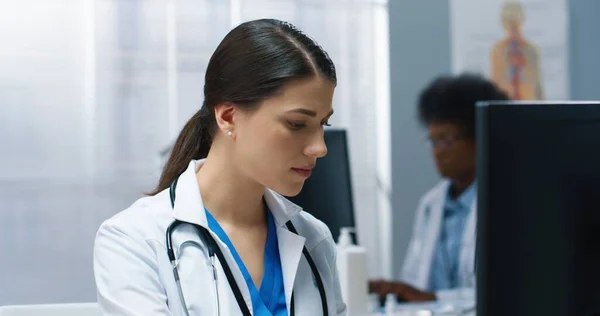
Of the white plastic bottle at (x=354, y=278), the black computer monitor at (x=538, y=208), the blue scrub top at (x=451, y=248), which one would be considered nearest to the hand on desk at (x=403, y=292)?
the blue scrub top at (x=451, y=248)

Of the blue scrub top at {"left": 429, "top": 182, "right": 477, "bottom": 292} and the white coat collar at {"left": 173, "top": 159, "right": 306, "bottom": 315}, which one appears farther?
the blue scrub top at {"left": 429, "top": 182, "right": 477, "bottom": 292}

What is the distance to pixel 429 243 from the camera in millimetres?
3156

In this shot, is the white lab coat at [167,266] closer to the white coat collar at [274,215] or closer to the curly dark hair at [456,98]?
the white coat collar at [274,215]

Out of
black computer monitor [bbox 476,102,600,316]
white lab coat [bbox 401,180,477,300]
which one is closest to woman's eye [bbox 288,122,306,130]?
black computer monitor [bbox 476,102,600,316]

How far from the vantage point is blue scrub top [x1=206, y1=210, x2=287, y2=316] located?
55.0 inches

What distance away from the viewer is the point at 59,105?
3178 millimetres

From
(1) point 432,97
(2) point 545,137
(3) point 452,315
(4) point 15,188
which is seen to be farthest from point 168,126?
(2) point 545,137

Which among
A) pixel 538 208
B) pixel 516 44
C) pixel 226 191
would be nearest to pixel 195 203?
pixel 226 191

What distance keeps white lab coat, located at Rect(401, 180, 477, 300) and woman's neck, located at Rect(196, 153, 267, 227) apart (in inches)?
64.5

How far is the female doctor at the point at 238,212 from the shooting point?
132 cm

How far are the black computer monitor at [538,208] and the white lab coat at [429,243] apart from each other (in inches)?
79.9

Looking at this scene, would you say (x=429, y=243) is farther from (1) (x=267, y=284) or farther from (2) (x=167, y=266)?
(2) (x=167, y=266)

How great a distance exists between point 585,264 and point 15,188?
263 cm

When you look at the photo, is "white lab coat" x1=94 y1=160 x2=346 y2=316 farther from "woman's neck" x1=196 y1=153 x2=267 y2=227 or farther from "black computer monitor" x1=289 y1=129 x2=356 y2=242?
"black computer monitor" x1=289 y1=129 x2=356 y2=242
